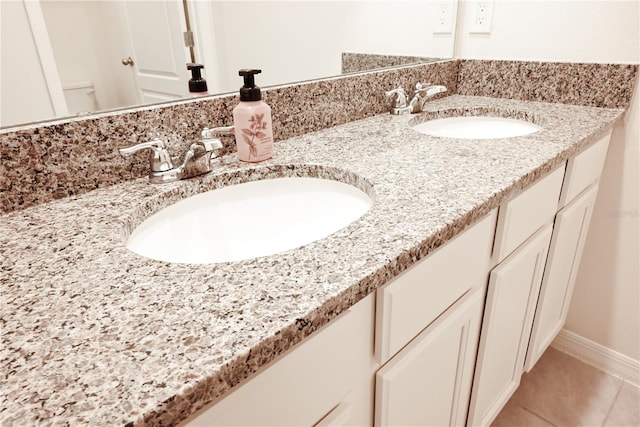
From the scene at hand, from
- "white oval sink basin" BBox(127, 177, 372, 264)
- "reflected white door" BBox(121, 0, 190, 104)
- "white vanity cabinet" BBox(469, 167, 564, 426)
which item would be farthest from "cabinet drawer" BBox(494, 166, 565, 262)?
"reflected white door" BBox(121, 0, 190, 104)

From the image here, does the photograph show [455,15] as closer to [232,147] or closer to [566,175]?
[566,175]

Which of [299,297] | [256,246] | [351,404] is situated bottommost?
[351,404]

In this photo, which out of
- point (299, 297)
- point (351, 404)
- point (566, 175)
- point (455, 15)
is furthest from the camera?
point (455, 15)

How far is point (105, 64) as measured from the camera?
68 centimetres

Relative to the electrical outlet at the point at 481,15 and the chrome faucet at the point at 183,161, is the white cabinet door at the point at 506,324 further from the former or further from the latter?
the electrical outlet at the point at 481,15

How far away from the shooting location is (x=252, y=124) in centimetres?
80

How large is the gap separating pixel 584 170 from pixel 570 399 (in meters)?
0.79

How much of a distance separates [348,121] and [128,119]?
592 mm

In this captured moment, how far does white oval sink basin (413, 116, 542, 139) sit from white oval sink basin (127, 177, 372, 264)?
557mm

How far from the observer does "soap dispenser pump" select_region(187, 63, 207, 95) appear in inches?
31.9

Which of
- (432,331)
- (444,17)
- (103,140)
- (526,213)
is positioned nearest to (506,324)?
(526,213)

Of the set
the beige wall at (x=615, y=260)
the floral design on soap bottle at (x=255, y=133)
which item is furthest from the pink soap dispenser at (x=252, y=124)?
the beige wall at (x=615, y=260)

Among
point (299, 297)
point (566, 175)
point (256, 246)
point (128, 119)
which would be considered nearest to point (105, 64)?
point (128, 119)

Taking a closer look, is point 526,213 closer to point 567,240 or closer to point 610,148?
point 567,240
